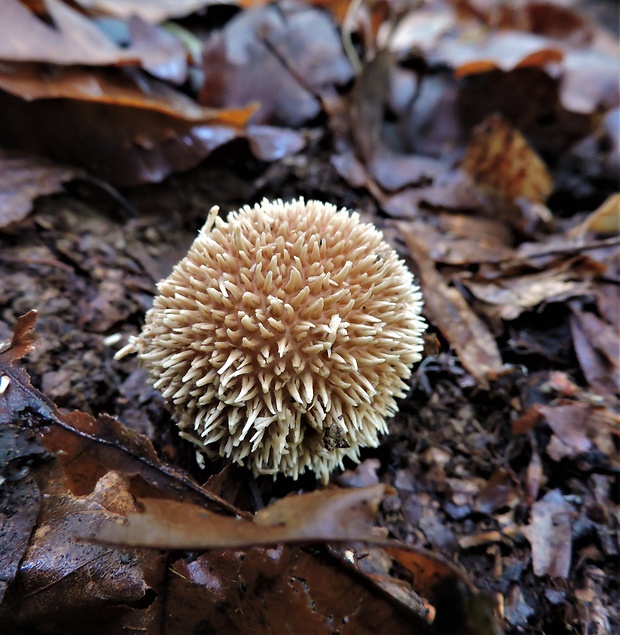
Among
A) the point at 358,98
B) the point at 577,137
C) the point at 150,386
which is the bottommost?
the point at 150,386

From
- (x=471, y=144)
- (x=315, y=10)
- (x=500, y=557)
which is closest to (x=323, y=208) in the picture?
(x=500, y=557)

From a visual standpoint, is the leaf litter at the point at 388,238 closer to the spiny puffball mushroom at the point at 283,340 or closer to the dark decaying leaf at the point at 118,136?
the dark decaying leaf at the point at 118,136

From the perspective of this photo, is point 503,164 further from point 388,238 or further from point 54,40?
point 54,40

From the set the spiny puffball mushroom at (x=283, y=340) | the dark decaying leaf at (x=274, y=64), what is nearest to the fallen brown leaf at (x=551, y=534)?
the spiny puffball mushroom at (x=283, y=340)

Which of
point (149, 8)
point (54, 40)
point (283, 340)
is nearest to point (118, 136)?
point (54, 40)

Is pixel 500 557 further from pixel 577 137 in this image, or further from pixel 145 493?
pixel 577 137
